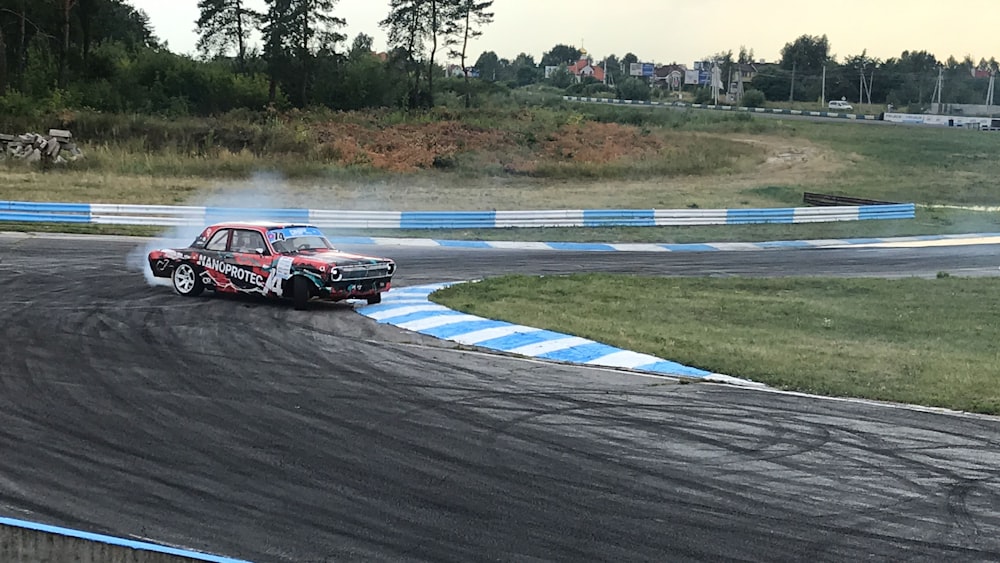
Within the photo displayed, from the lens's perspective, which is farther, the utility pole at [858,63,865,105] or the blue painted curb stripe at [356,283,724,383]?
the utility pole at [858,63,865,105]

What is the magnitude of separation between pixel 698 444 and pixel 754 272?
50.0 ft

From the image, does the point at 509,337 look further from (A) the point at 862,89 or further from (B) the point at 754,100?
(A) the point at 862,89

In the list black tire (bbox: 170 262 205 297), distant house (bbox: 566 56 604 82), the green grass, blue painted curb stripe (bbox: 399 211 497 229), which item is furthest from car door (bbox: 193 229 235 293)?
distant house (bbox: 566 56 604 82)

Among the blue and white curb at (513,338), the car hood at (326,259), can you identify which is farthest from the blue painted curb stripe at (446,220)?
the car hood at (326,259)

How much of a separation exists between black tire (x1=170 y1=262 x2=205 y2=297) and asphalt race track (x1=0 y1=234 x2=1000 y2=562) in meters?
2.86

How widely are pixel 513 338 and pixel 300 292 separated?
3649 millimetres

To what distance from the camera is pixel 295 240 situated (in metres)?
16.5

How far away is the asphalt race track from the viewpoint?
277 inches

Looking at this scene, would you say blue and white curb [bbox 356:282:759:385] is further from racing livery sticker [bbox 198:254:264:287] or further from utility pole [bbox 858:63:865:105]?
utility pole [bbox 858:63:865:105]

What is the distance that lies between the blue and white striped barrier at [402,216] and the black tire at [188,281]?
38.8ft

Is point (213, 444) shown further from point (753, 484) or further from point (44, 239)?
point (44, 239)

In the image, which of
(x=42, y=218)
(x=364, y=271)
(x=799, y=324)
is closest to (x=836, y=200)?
(x=799, y=324)

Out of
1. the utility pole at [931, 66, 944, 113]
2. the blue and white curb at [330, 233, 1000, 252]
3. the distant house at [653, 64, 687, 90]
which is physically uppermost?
the distant house at [653, 64, 687, 90]

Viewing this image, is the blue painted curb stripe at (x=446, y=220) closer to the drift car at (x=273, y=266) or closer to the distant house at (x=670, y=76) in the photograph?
the drift car at (x=273, y=266)
